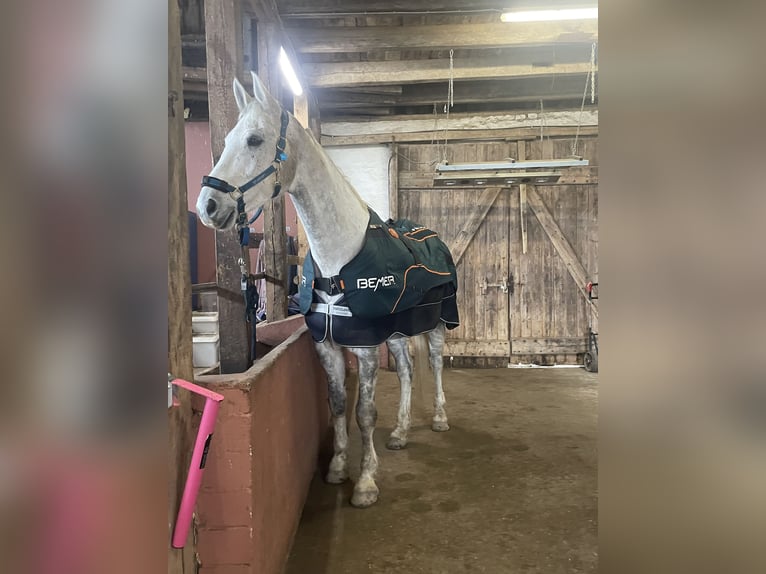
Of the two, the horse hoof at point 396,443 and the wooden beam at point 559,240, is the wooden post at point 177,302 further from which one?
the wooden beam at point 559,240

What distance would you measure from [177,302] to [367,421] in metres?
1.48

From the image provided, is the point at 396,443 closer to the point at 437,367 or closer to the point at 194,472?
the point at 437,367

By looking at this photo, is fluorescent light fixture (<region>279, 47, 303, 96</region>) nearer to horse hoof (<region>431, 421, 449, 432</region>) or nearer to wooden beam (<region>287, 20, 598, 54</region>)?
wooden beam (<region>287, 20, 598, 54</region>)

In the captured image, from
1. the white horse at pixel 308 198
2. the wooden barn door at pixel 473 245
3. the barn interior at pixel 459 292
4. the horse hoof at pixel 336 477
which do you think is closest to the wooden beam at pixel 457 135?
the barn interior at pixel 459 292

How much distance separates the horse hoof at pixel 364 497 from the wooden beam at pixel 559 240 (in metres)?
4.17

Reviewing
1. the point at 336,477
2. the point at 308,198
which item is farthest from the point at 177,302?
the point at 336,477

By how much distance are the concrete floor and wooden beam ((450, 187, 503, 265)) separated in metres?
2.37

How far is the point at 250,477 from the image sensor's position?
128 cm

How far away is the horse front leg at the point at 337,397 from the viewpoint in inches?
88.7

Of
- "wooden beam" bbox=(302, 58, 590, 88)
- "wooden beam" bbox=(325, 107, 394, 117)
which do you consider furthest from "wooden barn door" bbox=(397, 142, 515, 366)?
"wooden beam" bbox=(302, 58, 590, 88)

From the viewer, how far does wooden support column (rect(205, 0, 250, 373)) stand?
65.3 inches

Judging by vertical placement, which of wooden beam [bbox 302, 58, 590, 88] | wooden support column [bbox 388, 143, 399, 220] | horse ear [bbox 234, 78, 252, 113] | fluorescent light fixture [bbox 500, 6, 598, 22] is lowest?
horse ear [bbox 234, 78, 252, 113]
